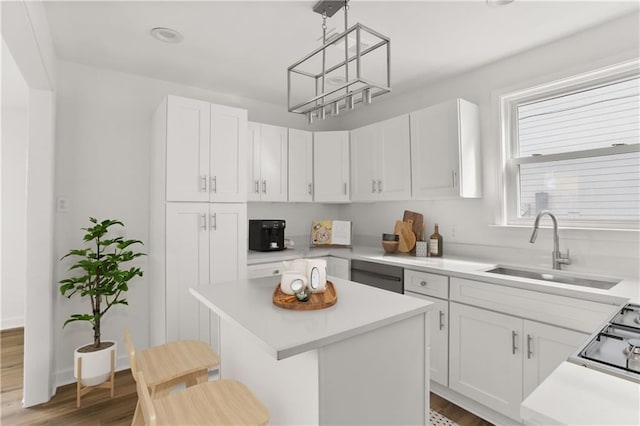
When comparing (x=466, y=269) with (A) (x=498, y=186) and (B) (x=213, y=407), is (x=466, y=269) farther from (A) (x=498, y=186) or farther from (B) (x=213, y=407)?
(B) (x=213, y=407)

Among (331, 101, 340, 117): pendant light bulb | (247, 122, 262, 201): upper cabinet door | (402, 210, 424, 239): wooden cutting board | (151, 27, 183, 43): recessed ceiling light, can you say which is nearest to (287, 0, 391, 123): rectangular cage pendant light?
(331, 101, 340, 117): pendant light bulb

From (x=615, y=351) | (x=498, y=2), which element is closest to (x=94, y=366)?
(x=615, y=351)

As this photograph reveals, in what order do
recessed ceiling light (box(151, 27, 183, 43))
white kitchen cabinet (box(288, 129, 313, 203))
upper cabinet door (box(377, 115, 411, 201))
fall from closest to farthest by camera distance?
1. recessed ceiling light (box(151, 27, 183, 43))
2. upper cabinet door (box(377, 115, 411, 201))
3. white kitchen cabinet (box(288, 129, 313, 203))

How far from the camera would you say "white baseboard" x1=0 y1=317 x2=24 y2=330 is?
4137mm

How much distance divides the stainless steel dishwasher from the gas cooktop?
5.07 feet

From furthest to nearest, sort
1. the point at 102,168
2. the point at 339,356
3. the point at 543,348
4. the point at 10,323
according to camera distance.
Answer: the point at 10,323, the point at 102,168, the point at 543,348, the point at 339,356

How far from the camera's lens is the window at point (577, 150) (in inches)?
89.7

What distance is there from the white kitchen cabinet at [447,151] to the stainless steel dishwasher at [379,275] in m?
0.70

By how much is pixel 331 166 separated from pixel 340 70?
106 centimetres

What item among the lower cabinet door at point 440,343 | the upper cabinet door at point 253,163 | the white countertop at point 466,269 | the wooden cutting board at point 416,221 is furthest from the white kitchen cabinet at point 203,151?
the lower cabinet door at point 440,343

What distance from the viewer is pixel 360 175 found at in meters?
3.61

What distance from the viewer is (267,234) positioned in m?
3.39

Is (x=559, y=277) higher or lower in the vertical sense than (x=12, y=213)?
lower

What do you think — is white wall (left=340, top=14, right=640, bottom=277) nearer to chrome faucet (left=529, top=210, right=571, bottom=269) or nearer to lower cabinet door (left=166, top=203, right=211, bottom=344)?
chrome faucet (left=529, top=210, right=571, bottom=269)
